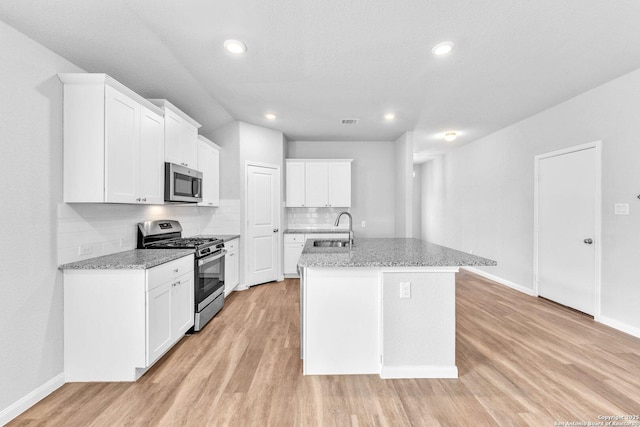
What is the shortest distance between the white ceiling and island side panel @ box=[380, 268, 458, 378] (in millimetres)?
1878

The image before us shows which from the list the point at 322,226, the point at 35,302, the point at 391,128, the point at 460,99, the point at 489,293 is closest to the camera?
the point at 35,302

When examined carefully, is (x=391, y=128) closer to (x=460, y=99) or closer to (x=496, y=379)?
(x=460, y=99)

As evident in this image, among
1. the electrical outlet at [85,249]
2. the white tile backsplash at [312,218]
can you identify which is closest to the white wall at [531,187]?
the white tile backsplash at [312,218]

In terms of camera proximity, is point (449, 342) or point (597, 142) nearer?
point (449, 342)

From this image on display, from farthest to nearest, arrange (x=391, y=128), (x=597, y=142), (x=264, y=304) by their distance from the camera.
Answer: (x=391, y=128) < (x=264, y=304) < (x=597, y=142)

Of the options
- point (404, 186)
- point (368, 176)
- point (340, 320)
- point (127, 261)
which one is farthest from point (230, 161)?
point (340, 320)

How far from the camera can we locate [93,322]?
2.11m

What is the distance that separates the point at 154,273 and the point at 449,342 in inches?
93.8

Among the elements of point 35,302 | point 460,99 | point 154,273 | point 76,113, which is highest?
point 460,99

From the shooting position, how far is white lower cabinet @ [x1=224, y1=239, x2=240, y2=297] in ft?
12.7

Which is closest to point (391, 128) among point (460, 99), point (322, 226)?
point (460, 99)

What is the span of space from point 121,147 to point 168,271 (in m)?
1.11

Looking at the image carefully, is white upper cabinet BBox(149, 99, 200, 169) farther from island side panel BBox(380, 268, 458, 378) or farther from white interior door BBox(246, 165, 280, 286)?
island side panel BBox(380, 268, 458, 378)

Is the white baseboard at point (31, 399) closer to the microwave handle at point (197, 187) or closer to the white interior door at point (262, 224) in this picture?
the microwave handle at point (197, 187)
